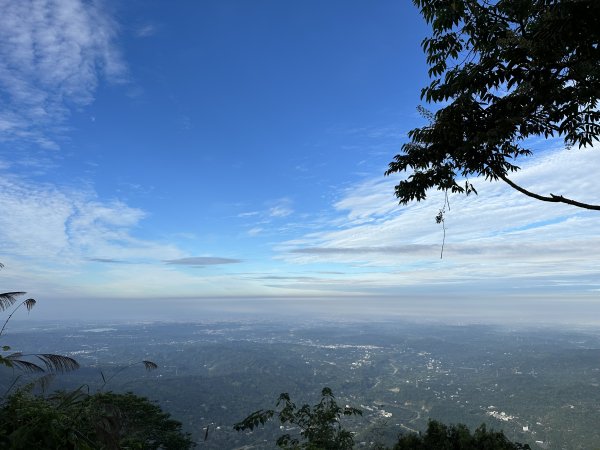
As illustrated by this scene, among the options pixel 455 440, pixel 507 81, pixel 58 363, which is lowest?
pixel 455 440

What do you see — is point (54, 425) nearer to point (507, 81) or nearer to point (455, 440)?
point (507, 81)

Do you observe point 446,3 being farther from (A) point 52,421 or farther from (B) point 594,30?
(A) point 52,421

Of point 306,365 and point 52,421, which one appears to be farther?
point 306,365

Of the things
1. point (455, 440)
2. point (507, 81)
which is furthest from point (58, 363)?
point (455, 440)

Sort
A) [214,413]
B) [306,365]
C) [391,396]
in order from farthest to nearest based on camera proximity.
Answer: [306,365] → [391,396] → [214,413]

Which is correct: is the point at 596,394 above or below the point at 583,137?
below

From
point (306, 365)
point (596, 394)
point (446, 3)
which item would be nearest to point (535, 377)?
point (596, 394)

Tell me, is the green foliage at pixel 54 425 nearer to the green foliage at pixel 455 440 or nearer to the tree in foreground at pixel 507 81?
the tree in foreground at pixel 507 81

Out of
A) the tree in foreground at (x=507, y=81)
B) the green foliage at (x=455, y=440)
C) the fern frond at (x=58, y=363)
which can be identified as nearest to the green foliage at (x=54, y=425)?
the fern frond at (x=58, y=363)

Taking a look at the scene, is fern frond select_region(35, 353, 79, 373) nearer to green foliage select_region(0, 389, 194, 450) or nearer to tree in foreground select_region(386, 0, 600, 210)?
green foliage select_region(0, 389, 194, 450)
